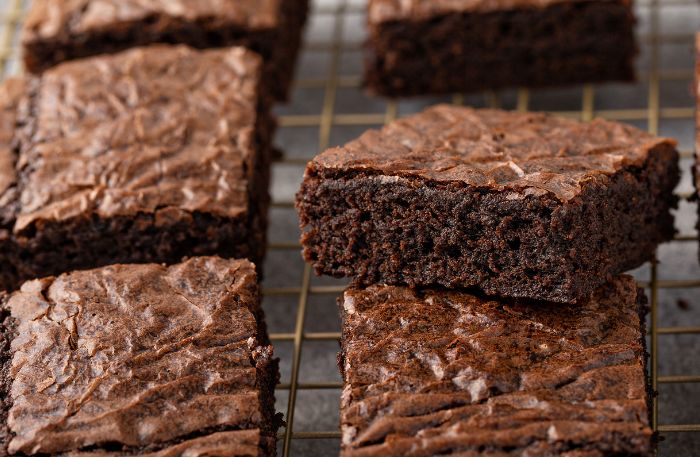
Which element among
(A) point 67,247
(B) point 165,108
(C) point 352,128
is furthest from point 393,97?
(A) point 67,247

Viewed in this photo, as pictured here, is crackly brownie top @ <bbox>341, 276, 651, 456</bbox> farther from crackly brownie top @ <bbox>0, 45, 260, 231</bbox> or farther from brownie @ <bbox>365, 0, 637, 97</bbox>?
brownie @ <bbox>365, 0, 637, 97</bbox>

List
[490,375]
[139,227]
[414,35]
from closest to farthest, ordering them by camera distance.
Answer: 1. [490,375]
2. [139,227]
3. [414,35]

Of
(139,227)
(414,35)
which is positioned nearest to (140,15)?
(414,35)

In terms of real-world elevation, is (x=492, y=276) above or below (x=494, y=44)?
below

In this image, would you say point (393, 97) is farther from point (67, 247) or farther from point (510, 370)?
point (510, 370)

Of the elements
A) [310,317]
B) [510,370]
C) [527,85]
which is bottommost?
[310,317]

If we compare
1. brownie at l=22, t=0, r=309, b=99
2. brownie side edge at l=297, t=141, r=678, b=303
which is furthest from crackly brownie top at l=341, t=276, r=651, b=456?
brownie at l=22, t=0, r=309, b=99

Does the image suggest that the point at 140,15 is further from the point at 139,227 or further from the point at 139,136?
the point at 139,227
